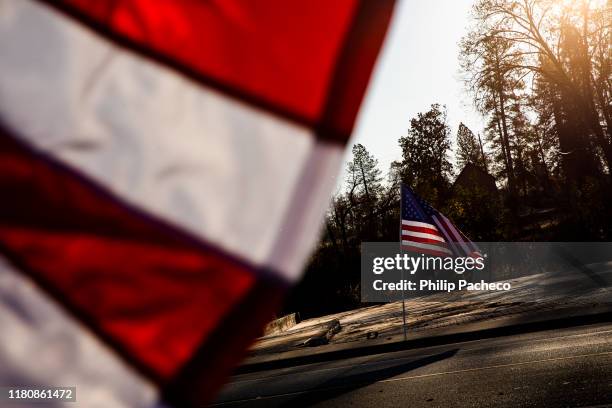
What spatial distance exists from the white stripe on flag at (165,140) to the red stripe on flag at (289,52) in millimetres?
28

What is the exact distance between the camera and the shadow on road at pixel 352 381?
8023 millimetres

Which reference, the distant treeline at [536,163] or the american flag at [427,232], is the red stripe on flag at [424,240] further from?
the distant treeline at [536,163]

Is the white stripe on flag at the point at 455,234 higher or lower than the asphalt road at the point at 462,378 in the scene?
higher

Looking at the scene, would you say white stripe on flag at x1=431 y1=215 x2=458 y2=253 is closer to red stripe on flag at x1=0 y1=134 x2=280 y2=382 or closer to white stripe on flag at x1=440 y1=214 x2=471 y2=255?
white stripe on flag at x1=440 y1=214 x2=471 y2=255

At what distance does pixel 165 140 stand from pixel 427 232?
10911 mm

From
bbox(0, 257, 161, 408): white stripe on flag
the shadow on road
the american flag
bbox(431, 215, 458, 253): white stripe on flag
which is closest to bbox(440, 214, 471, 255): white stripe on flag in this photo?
the american flag

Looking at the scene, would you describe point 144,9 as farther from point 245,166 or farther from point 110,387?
point 110,387

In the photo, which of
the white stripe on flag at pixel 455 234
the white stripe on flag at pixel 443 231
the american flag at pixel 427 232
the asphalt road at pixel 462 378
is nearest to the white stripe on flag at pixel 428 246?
the american flag at pixel 427 232

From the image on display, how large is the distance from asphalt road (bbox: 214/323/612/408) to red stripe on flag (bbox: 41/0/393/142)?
19.9 feet

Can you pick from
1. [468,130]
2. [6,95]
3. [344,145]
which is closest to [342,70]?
[344,145]

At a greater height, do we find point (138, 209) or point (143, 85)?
point (143, 85)

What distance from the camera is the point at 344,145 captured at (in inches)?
35.1

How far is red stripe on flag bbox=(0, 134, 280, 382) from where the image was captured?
2.57 feet

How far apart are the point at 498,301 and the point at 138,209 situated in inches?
654
